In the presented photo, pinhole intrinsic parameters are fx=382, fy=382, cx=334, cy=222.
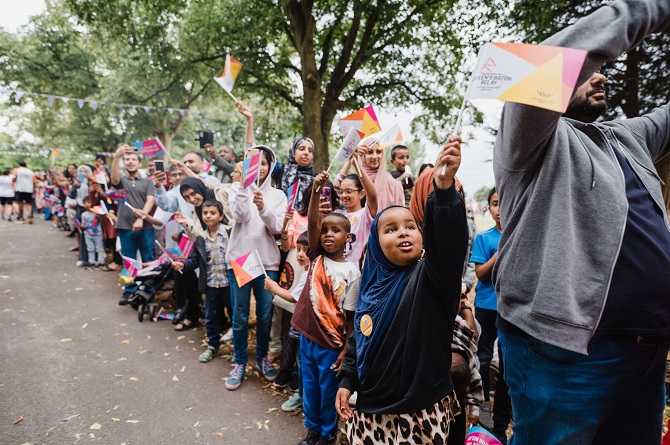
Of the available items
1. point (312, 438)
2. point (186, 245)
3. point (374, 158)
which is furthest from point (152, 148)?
point (312, 438)

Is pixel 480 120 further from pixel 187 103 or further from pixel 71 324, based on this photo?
pixel 187 103

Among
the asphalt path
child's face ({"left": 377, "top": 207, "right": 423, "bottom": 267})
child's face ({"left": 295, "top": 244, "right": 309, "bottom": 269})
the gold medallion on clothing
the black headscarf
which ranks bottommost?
the asphalt path

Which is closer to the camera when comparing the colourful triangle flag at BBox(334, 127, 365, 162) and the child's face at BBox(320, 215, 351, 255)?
the child's face at BBox(320, 215, 351, 255)

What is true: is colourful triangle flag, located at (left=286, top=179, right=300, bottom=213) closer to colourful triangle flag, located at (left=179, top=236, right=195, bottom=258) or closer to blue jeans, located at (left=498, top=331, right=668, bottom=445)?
colourful triangle flag, located at (left=179, top=236, right=195, bottom=258)

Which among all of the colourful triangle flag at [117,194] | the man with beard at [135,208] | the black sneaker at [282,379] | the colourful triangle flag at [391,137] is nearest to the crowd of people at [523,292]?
the colourful triangle flag at [391,137]

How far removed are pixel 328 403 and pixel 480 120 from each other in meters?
10.2

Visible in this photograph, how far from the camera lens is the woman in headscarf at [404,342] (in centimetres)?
181

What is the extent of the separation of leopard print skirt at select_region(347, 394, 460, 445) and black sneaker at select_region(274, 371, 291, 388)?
69.9 inches

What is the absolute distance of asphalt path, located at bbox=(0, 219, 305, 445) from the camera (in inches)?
117

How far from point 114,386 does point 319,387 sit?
2137mm

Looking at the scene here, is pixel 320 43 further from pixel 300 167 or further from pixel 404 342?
pixel 404 342

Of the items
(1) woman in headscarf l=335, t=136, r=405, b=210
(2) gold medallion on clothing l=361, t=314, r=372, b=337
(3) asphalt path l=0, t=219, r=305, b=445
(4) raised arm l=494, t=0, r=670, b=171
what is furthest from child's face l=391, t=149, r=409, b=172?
(4) raised arm l=494, t=0, r=670, b=171

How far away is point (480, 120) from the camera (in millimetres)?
10984

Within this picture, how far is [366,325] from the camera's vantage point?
2035 millimetres
